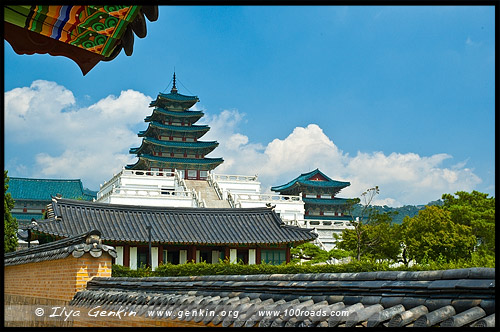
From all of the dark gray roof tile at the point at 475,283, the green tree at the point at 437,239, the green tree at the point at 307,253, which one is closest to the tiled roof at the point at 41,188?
the green tree at the point at 307,253

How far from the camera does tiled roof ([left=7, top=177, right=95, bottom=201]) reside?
2089 inches

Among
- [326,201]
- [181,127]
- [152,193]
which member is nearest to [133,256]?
[152,193]

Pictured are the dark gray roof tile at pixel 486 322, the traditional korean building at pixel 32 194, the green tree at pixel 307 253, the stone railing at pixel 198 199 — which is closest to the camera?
the dark gray roof tile at pixel 486 322

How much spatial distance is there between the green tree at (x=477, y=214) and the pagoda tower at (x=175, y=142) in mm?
24429

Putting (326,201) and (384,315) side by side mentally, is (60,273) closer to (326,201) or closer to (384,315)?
(384,315)

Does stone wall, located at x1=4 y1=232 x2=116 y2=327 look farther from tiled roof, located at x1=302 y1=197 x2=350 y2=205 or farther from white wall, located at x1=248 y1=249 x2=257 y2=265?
tiled roof, located at x1=302 y1=197 x2=350 y2=205

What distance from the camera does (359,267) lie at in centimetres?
1850

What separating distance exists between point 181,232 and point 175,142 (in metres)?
25.9

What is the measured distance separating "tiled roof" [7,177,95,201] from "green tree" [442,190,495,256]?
36201 mm

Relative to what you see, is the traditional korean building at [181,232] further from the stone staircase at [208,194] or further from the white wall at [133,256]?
the stone staircase at [208,194]

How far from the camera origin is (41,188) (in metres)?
55.1

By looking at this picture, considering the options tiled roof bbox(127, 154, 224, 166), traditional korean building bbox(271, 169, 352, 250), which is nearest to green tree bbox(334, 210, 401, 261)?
traditional korean building bbox(271, 169, 352, 250)

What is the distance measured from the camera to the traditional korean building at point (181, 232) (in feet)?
77.1
